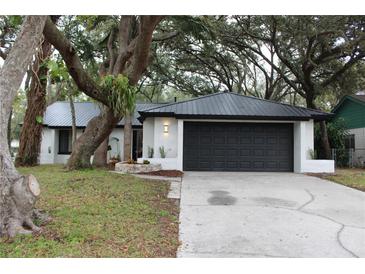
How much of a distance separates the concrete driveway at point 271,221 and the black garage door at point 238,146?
4.33m

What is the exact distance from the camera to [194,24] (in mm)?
12062

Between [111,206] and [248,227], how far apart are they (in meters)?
2.71

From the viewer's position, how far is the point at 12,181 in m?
4.56

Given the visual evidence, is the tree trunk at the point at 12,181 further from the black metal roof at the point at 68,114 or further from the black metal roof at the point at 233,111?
the black metal roof at the point at 68,114

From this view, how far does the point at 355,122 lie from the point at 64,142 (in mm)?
17802

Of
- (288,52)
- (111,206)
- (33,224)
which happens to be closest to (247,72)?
(288,52)

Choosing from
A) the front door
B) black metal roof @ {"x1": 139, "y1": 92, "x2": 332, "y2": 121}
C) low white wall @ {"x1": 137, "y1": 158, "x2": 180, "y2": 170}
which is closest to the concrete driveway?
low white wall @ {"x1": 137, "y1": 158, "x2": 180, "y2": 170}

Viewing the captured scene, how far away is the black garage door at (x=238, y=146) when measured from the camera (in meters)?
14.2

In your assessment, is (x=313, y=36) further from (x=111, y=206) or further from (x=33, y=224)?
(x=33, y=224)

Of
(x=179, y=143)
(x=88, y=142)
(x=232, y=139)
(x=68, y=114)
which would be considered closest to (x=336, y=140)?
(x=232, y=139)

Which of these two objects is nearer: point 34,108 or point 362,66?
point 34,108

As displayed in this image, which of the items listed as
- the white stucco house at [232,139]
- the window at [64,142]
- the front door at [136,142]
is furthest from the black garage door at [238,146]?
the window at [64,142]

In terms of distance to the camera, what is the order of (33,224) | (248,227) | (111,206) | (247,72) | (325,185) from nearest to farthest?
1. (33,224)
2. (248,227)
3. (111,206)
4. (325,185)
5. (247,72)

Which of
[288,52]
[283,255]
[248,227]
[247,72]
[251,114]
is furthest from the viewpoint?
[247,72]
